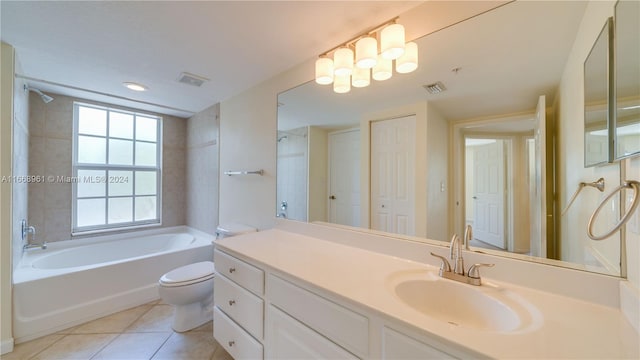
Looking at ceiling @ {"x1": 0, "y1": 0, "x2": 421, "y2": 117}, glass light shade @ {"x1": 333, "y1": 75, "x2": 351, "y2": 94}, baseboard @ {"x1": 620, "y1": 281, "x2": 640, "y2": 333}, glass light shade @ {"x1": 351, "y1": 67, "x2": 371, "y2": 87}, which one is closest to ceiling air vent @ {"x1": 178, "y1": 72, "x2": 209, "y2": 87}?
ceiling @ {"x1": 0, "y1": 0, "x2": 421, "y2": 117}

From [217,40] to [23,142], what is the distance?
2252mm

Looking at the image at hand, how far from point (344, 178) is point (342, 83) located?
2.12 feet

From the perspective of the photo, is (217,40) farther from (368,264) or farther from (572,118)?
(572,118)

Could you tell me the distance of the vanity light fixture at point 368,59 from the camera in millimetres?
1237

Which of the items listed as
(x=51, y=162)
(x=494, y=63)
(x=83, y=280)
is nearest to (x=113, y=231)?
(x=51, y=162)

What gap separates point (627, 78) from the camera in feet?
2.20

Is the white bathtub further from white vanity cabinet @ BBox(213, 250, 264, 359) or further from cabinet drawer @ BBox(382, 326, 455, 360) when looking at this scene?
cabinet drawer @ BBox(382, 326, 455, 360)

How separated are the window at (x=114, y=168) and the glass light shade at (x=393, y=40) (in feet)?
11.6

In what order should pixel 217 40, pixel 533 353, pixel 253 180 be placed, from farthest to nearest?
pixel 253 180 < pixel 217 40 < pixel 533 353

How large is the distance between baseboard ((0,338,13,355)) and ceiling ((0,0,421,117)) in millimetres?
2078

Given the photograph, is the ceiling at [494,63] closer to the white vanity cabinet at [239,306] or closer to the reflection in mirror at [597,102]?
the reflection in mirror at [597,102]

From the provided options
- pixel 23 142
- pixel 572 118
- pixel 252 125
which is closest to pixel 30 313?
pixel 23 142

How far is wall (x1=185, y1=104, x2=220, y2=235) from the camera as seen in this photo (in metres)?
3.01

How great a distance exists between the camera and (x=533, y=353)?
1.89 feet
